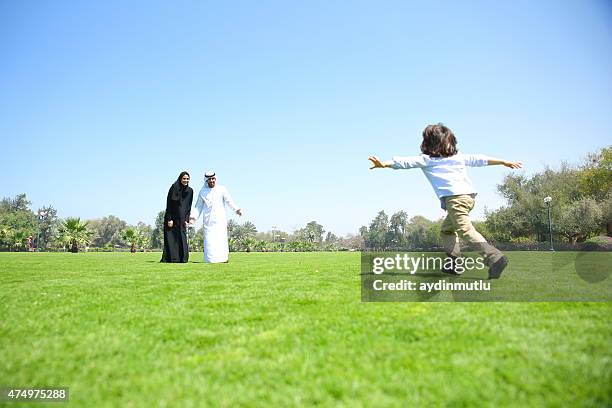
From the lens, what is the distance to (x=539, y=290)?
15.5 ft

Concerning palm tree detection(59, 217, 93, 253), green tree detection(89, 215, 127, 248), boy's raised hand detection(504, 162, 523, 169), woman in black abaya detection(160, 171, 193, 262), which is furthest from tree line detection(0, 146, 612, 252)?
green tree detection(89, 215, 127, 248)

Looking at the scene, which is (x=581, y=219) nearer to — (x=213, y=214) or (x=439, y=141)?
(x=213, y=214)

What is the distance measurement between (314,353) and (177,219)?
11.5m

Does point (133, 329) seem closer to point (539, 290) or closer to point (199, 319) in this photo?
point (199, 319)

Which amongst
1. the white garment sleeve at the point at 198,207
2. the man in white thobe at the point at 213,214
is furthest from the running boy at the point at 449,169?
the white garment sleeve at the point at 198,207

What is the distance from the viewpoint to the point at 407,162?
633 centimetres

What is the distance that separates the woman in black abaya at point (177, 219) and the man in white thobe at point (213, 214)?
24.2 inches

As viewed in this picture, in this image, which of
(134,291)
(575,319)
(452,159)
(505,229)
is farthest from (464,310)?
(505,229)

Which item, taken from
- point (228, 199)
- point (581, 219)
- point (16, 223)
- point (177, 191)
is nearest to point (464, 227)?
point (228, 199)

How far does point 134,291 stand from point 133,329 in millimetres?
2334

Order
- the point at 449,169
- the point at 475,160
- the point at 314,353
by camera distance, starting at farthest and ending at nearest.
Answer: the point at 475,160 < the point at 449,169 < the point at 314,353

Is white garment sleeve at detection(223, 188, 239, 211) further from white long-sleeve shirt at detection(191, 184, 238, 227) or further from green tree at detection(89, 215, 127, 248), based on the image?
green tree at detection(89, 215, 127, 248)

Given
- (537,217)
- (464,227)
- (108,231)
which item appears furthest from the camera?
(108,231)

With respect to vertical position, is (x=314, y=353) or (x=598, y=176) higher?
(x=598, y=176)
